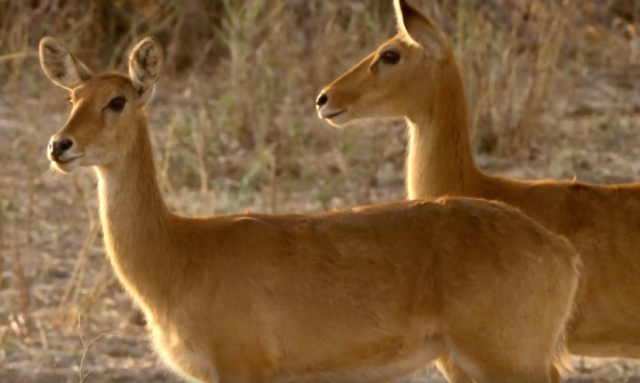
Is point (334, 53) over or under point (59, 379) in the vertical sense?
over

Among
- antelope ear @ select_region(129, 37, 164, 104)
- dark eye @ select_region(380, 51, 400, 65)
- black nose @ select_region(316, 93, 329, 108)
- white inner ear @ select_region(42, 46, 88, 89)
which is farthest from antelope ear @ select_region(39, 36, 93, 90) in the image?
dark eye @ select_region(380, 51, 400, 65)

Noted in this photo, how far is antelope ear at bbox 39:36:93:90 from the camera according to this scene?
272 inches

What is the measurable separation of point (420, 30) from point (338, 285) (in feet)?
7.08

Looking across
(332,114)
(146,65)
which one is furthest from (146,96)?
(332,114)

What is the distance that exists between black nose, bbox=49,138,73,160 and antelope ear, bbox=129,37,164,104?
0.52 meters


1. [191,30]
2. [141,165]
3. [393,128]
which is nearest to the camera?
[141,165]

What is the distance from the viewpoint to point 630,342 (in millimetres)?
7148

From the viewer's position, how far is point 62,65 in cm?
698

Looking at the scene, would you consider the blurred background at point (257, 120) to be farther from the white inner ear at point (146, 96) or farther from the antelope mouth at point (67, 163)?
the antelope mouth at point (67, 163)

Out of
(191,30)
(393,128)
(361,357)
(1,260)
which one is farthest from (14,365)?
(191,30)

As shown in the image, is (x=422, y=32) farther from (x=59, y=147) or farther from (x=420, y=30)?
(x=59, y=147)

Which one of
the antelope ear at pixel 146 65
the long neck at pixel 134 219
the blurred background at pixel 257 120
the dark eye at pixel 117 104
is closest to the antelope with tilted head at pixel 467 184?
the blurred background at pixel 257 120

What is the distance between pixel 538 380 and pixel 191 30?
9551 mm

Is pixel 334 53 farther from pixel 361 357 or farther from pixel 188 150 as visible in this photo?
pixel 361 357
